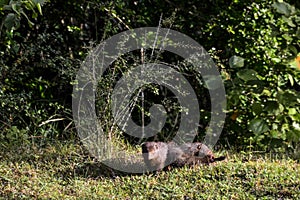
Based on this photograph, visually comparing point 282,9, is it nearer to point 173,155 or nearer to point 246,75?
point 246,75

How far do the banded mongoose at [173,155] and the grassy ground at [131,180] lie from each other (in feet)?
0.22

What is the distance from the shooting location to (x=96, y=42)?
16.8 feet

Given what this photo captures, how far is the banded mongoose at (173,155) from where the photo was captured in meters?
4.06

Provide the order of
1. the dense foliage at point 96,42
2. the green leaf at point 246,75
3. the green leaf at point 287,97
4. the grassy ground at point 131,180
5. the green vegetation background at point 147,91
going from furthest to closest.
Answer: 1. the dense foliage at point 96,42
2. the green vegetation background at point 147,91
3. the grassy ground at point 131,180
4. the green leaf at point 246,75
5. the green leaf at point 287,97

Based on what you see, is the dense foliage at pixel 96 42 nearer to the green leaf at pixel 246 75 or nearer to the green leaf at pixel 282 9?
the green leaf at pixel 246 75

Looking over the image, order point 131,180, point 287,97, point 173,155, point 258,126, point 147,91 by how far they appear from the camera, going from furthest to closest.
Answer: point 147,91
point 173,155
point 131,180
point 258,126
point 287,97

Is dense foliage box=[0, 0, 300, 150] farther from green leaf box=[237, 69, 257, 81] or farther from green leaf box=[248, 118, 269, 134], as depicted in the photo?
green leaf box=[237, 69, 257, 81]

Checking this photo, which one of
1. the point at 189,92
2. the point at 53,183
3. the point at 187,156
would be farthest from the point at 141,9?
the point at 53,183

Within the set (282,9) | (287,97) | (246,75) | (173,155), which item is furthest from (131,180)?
(282,9)

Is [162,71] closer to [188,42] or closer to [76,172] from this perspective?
[188,42]

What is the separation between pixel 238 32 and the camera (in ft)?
16.7

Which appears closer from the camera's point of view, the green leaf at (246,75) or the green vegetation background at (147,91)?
the green leaf at (246,75)

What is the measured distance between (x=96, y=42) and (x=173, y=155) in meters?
1.49

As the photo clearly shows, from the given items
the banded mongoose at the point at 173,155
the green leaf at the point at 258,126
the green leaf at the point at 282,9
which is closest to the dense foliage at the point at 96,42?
the banded mongoose at the point at 173,155
